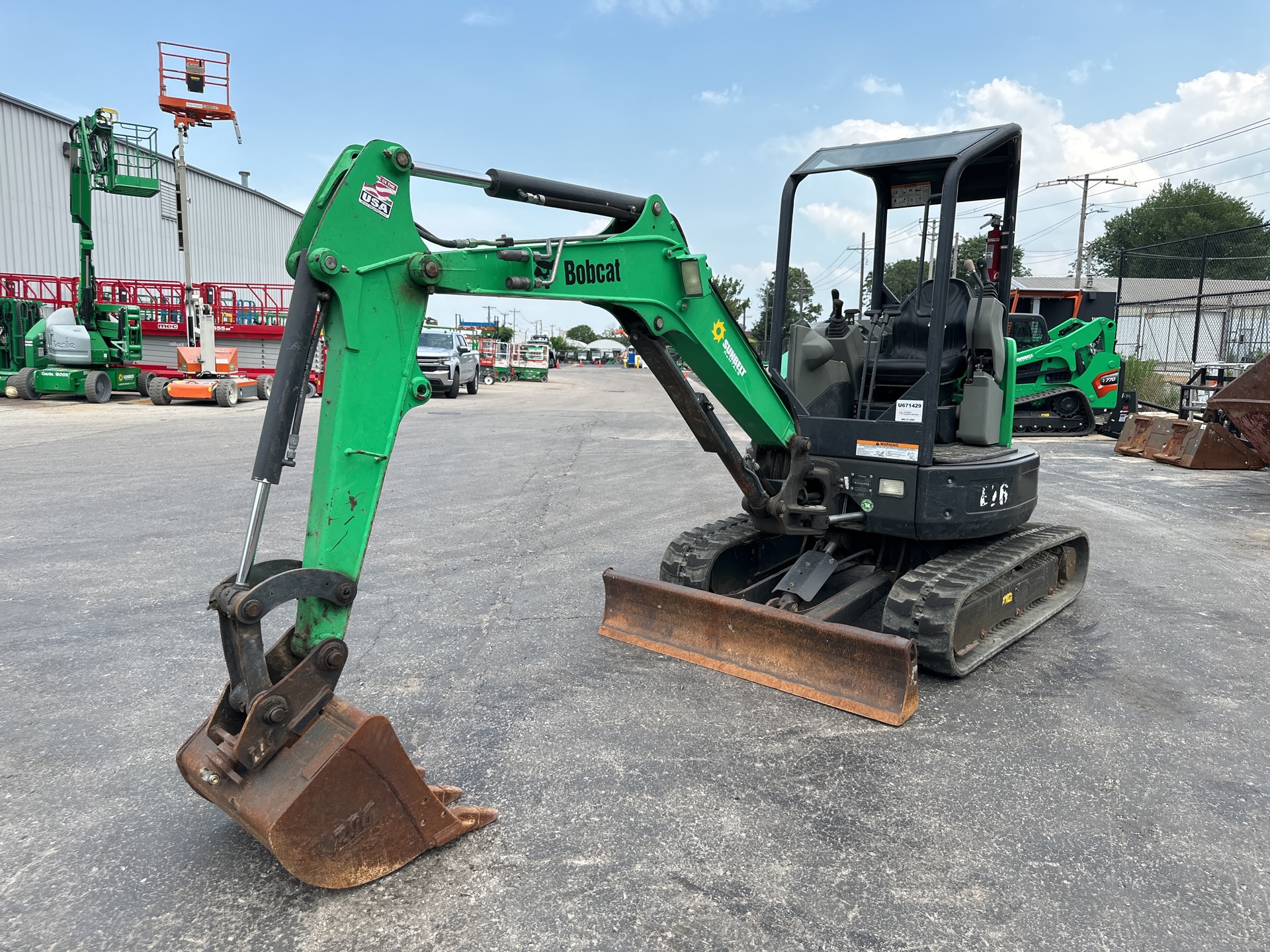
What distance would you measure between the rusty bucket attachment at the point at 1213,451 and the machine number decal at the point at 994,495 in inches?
409

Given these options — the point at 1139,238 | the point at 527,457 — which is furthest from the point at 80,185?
the point at 1139,238

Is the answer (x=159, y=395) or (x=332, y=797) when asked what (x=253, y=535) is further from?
(x=159, y=395)

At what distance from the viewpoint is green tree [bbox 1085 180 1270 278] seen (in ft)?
232

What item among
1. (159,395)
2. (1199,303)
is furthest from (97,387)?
(1199,303)

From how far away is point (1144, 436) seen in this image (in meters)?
14.9

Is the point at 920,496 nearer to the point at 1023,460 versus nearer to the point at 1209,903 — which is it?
the point at 1023,460

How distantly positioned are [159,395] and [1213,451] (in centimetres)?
2185

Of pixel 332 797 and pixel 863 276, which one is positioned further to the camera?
pixel 863 276

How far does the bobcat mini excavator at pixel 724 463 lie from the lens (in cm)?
288

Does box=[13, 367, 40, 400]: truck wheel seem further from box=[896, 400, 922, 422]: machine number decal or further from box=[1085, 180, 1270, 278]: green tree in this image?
box=[1085, 180, 1270, 278]: green tree

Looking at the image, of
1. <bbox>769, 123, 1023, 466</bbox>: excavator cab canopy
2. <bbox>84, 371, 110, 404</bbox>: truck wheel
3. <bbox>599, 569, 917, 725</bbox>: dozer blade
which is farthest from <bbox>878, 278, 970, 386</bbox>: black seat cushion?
<bbox>84, 371, 110, 404</bbox>: truck wheel

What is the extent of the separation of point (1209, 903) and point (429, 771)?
2.84 meters

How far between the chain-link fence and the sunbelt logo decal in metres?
16.5

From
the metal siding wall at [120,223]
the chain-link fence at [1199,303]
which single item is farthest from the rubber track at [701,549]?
the metal siding wall at [120,223]
